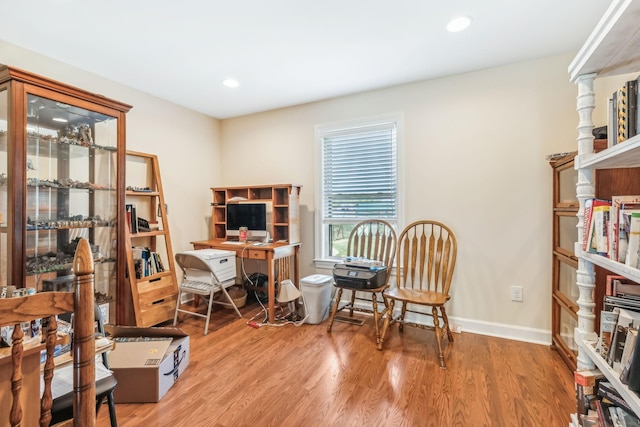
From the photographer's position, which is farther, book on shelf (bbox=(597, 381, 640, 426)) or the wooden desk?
the wooden desk

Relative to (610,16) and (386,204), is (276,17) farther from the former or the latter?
(386,204)

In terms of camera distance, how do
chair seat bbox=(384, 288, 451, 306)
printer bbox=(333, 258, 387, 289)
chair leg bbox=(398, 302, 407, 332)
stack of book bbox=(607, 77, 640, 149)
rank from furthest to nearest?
chair leg bbox=(398, 302, 407, 332), printer bbox=(333, 258, 387, 289), chair seat bbox=(384, 288, 451, 306), stack of book bbox=(607, 77, 640, 149)

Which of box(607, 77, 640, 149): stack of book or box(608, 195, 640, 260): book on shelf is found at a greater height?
box(607, 77, 640, 149): stack of book

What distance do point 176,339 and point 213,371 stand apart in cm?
35

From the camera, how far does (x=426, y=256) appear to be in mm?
2697

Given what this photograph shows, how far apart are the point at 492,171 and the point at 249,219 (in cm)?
250

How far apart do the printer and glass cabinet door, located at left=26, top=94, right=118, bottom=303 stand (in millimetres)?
1858

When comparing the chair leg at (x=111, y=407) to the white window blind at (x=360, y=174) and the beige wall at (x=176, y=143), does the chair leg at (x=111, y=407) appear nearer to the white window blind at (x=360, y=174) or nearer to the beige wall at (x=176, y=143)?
the beige wall at (x=176, y=143)

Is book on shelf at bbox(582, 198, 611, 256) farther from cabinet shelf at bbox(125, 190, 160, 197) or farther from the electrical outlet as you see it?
cabinet shelf at bbox(125, 190, 160, 197)

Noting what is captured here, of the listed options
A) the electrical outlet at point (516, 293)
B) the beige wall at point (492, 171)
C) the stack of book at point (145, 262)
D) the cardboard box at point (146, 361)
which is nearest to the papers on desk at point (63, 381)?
the cardboard box at point (146, 361)

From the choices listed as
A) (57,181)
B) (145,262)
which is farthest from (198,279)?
(57,181)

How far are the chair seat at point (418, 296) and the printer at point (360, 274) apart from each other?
0.15 meters

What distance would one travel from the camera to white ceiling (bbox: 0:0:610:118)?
5.85 feet

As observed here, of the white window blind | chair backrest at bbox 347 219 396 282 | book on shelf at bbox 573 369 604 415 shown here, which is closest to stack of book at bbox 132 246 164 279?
the white window blind
